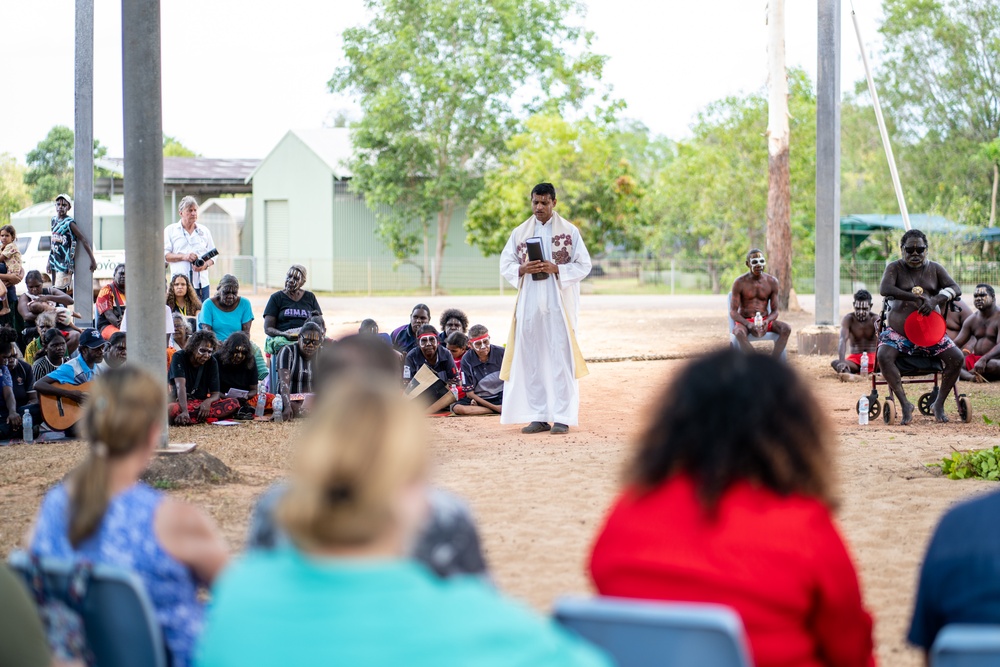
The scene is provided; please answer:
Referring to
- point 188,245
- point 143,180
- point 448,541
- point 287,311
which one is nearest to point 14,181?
point 188,245

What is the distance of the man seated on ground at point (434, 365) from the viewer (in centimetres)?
1127

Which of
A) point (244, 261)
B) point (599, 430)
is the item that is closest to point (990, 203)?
point (244, 261)

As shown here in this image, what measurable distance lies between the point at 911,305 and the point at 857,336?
4141 mm

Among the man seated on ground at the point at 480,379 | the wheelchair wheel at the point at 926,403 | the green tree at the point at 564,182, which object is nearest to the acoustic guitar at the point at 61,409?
the man seated on ground at the point at 480,379

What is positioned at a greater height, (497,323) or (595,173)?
(595,173)

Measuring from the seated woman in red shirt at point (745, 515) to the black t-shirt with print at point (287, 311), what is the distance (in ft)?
32.8

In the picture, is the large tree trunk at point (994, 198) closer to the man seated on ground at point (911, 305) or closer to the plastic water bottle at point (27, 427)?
the man seated on ground at point (911, 305)

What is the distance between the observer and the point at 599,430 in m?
10.0

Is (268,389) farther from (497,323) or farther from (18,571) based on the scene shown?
(497,323)

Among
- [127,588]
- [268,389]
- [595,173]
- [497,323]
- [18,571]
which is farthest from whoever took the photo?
[595,173]

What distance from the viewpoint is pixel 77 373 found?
31.3 feet

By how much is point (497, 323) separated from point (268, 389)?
1058 cm

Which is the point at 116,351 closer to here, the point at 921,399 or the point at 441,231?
the point at 921,399

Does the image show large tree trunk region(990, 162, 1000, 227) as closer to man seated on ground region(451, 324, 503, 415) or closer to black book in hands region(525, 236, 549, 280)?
man seated on ground region(451, 324, 503, 415)
